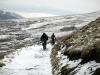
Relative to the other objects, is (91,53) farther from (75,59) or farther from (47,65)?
(47,65)

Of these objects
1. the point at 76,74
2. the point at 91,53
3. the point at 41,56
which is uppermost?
the point at 91,53

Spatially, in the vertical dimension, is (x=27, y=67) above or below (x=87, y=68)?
below

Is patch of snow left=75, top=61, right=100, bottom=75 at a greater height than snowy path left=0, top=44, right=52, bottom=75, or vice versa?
patch of snow left=75, top=61, right=100, bottom=75

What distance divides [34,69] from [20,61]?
3.85 m

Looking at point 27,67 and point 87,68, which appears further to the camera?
point 27,67

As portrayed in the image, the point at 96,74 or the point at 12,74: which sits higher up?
the point at 96,74

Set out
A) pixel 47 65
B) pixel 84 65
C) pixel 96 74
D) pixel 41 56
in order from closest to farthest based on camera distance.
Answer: pixel 96 74, pixel 84 65, pixel 47 65, pixel 41 56

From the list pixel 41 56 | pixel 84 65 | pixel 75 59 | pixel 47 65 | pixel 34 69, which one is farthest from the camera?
pixel 41 56

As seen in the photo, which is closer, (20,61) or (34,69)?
(34,69)

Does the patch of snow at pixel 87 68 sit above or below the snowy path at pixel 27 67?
above

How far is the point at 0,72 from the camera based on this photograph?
18.4 m

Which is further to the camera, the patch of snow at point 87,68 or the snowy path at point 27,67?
the snowy path at point 27,67

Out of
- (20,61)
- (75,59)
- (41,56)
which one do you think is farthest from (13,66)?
(75,59)

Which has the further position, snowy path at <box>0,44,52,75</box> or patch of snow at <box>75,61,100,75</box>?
Result: snowy path at <box>0,44,52,75</box>
